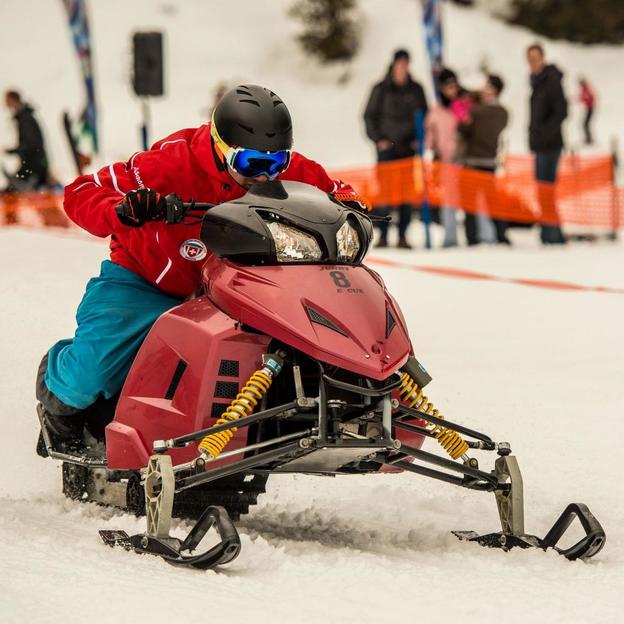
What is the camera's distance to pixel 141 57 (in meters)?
14.9

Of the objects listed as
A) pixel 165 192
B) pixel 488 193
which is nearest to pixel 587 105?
pixel 488 193

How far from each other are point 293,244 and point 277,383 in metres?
0.44

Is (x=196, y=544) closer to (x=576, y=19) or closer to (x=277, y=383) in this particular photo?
(x=277, y=383)

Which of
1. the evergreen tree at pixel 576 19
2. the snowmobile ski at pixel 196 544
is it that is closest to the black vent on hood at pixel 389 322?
the snowmobile ski at pixel 196 544

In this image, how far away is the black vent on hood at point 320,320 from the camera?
418 centimetres

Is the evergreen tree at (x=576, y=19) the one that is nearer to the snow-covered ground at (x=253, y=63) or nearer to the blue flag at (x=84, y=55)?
the snow-covered ground at (x=253, y=63)

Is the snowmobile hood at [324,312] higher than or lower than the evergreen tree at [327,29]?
lower

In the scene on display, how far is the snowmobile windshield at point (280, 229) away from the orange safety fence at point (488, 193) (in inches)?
387

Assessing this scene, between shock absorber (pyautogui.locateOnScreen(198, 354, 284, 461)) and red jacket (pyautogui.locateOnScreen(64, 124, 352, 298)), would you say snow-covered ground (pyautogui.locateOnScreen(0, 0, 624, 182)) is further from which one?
Answer: shock absorber (pyautogui.locateOnScreen(198, 354, 284, 461))

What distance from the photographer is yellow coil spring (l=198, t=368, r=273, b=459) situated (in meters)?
4.20

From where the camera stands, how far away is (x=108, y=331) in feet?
15.9

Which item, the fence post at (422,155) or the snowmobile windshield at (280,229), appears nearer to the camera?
the snowmobile windshield at (280,229)

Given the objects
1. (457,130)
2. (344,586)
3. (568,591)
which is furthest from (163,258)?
(457,130)

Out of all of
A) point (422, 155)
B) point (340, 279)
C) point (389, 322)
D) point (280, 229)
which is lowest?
point (422, 155)
